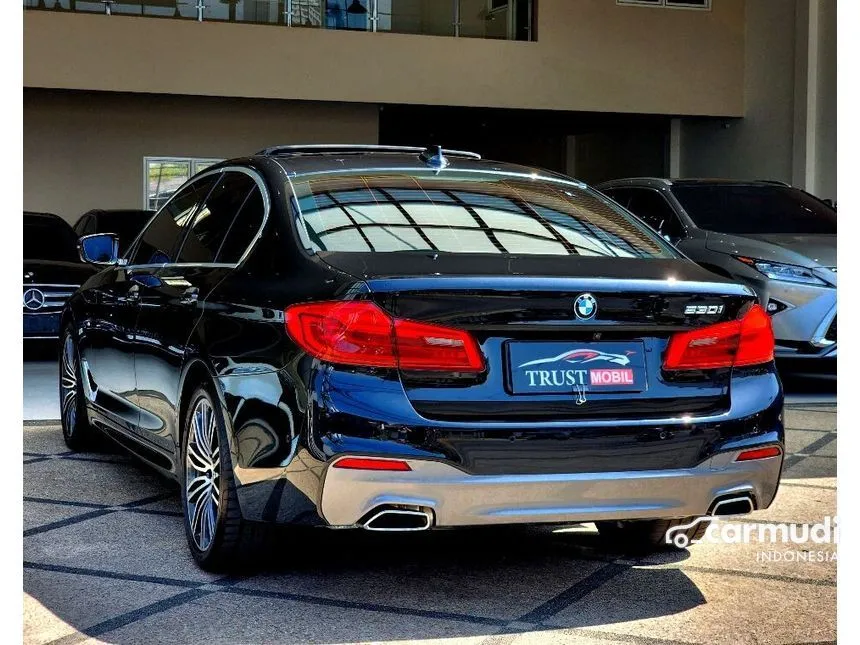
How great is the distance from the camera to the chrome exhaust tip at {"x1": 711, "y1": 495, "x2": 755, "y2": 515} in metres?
4.57

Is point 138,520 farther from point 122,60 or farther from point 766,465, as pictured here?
point 122,60

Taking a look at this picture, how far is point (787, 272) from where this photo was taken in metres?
10.6

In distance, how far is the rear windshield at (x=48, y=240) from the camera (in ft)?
46.3

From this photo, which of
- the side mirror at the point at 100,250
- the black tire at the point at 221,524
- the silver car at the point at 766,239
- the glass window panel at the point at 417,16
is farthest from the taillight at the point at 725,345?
the glass window panel at the point at 417,16

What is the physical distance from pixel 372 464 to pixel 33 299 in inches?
384

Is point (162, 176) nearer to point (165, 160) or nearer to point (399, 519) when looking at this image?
point (165, 160)

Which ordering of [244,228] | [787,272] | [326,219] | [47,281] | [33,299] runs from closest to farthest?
[326,219]
[244,228]
[787,272]
[33,299]
[47,281]

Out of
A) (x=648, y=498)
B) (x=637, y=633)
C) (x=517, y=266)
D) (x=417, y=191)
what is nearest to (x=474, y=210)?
(x=417, y=191)

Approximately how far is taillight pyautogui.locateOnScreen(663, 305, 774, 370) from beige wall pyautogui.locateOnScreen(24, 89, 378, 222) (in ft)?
56.3

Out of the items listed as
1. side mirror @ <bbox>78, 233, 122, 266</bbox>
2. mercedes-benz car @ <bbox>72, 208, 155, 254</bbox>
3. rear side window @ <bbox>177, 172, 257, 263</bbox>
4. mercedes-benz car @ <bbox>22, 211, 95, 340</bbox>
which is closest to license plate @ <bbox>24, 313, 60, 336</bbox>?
mercedes-benz car @ <bbox>22, 211, 95, 340</bbox>

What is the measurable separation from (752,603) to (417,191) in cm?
192

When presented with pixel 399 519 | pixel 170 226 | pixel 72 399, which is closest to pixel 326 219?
pixel 399 519

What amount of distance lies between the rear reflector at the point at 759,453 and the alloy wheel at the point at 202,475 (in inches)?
71.4

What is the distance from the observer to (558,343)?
14.4 ft
